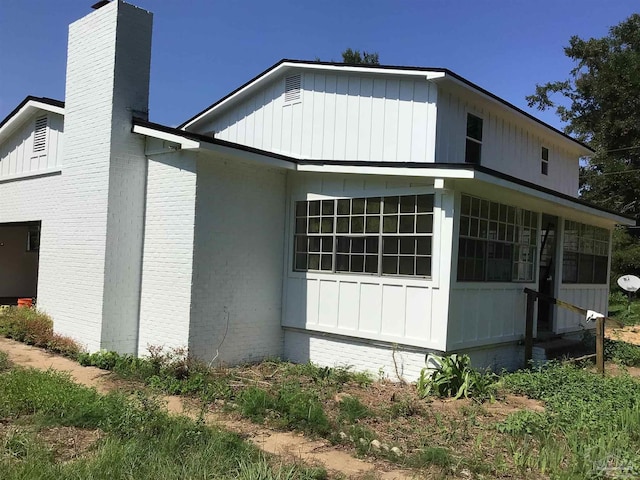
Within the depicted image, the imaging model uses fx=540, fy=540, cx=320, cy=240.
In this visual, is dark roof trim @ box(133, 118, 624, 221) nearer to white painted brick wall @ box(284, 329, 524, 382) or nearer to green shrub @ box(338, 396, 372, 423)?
white painted brick wall @ box(284, 329, 524, 382)

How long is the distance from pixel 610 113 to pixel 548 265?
67.1 feet

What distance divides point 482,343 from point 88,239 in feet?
24.7

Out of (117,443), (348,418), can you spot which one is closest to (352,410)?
(348,418)

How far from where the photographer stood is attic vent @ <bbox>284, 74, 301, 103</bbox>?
11938 millimetres

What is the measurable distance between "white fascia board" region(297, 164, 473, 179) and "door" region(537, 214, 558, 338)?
190 inches

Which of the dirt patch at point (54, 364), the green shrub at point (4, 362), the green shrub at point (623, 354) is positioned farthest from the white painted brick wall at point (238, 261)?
the green shrub at point (623, 354)

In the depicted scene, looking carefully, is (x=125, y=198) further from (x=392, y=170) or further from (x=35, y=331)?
(x=392, y=170)

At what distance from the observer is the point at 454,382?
838 centimetres

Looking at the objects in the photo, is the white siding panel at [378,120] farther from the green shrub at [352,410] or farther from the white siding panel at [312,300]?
the green shrub at [352,410]

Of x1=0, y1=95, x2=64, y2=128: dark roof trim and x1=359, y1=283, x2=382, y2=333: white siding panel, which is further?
x1=0, y1=95, x2=64, y2=128: dark roof trim

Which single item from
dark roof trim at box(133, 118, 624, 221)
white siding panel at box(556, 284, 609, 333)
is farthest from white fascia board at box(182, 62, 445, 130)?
white siding panel at box(556, 284, 609, 333)

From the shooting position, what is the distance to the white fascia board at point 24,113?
478 inches

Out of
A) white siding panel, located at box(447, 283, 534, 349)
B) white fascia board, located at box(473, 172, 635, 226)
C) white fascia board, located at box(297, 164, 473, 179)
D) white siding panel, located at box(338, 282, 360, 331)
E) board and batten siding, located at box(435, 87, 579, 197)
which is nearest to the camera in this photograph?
white fascia board, located at box(297, 164, 473, 179)

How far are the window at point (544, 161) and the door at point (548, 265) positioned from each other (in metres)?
2.85
